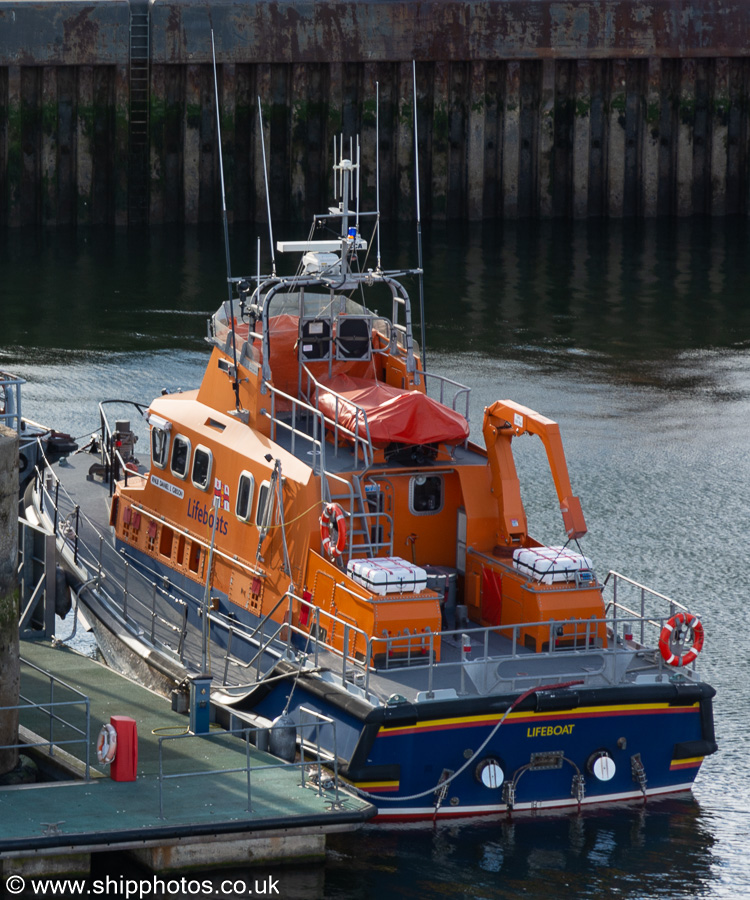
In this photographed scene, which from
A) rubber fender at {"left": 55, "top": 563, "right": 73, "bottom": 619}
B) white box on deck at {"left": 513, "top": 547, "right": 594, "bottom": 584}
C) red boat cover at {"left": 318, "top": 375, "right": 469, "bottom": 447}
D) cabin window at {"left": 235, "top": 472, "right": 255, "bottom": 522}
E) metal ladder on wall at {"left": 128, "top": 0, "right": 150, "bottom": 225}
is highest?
metal ladder on wall at {"left": 128, "top": 0, "right": 150, "bottom": 225}

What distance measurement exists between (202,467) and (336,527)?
287 centimetres

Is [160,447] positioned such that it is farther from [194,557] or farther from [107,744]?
[107,744]

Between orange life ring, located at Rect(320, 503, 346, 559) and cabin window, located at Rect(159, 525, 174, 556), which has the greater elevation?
orange life ring, located at Rect(320, 503, 346, 559)

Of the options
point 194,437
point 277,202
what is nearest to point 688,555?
point 194,437

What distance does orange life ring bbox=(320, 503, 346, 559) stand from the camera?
610 inches

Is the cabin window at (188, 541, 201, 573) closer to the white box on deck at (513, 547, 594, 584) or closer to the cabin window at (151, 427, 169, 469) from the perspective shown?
the cabin window at (151, 427, 169, 469)

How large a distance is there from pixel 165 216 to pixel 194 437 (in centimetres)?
2454

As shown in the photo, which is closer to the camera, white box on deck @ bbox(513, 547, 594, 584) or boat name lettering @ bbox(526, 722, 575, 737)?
boat name lettering @ bbox(526, 722, 575, 737)

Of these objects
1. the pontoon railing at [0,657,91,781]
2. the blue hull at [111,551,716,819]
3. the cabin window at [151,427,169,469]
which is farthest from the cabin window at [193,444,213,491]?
the blue hull at [111,551,716,819]

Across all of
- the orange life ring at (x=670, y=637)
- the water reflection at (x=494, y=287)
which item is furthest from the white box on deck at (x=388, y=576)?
the water reflection at (x=494, y=287)

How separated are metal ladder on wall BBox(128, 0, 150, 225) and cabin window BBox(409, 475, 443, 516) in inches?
994

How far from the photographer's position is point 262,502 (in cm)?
→ 1683

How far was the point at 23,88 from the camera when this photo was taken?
39.5 meters

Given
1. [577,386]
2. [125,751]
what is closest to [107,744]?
[125,751]
